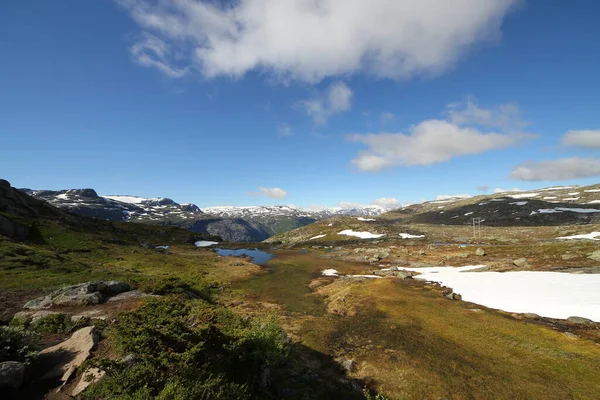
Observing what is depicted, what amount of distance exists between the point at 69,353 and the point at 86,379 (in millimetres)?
3779

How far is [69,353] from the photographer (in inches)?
569

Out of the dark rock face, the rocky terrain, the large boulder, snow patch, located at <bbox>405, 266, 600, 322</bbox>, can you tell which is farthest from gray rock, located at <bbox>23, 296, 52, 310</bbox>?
the dark rock face

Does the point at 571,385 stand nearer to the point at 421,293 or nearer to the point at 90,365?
the point at 421,293

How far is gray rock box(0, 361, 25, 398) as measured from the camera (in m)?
10.9

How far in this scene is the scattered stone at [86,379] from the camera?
11.8 m

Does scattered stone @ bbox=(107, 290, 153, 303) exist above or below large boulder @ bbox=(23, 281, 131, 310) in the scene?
below

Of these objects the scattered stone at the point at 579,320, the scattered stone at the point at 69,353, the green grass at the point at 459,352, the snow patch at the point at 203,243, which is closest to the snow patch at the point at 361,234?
the snow patch at the point at 203,243

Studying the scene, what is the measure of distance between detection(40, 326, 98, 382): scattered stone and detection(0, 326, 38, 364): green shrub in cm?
97

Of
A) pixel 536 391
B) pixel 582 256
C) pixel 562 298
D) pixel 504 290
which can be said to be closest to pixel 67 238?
pixel 536 391

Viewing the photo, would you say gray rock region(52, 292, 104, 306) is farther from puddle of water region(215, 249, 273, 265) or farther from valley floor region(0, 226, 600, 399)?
puddle of water region(215, 249, 273, 265)

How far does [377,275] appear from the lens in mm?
73375

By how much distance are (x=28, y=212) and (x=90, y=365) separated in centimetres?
11735

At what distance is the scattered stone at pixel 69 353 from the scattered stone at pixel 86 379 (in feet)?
2.80

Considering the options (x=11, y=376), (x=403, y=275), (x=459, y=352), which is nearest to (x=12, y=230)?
(x=11, y=376)
